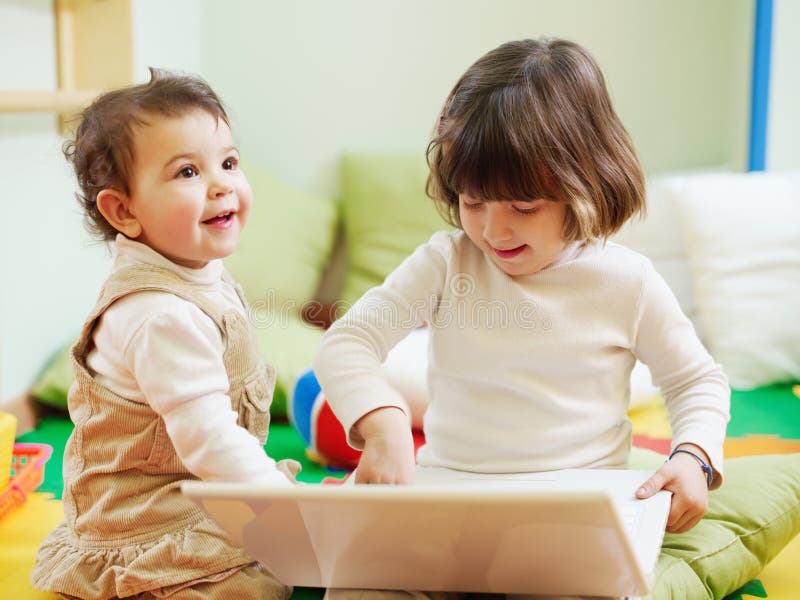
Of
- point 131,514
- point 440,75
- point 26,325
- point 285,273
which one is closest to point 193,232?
point 131,514

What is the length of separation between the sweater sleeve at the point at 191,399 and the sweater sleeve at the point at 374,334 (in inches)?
4.4

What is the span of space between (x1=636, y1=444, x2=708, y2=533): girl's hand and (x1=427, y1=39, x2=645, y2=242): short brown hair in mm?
241

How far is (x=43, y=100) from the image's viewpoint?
1519mm

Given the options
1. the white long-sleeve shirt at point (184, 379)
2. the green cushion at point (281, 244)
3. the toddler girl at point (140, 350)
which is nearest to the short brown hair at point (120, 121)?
the toddler girl at point (140, 350)

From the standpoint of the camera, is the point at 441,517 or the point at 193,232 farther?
the point at 193,232

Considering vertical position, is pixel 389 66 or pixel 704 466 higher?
pixel 389 66

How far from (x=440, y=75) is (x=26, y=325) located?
1.12 metres

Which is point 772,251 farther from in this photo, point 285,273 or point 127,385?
point 127,385

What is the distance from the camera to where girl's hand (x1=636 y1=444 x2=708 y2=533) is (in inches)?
37.5

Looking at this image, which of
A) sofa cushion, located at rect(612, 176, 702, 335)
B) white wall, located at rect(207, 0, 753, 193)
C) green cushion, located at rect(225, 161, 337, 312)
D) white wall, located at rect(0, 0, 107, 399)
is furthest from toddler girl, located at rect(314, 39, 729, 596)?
white wall, located at rect(207, 0, 753, 193)

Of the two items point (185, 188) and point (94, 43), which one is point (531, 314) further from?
point (94, 43)

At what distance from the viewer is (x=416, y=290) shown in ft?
3.49

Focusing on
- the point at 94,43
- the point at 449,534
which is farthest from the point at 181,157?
the point at 94,43

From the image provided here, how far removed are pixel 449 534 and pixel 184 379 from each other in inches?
11.5
